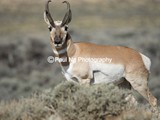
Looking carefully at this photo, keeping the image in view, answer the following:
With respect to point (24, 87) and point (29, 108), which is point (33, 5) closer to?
point (24, 87)

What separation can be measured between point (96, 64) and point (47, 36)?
1039 inches

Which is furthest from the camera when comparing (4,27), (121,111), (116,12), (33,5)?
(33,5)

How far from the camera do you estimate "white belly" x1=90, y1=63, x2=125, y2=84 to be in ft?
28.3

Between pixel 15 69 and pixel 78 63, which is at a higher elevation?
pixel 78 63

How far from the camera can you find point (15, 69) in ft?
77.5

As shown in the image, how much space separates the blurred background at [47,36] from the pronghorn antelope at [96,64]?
7722 millimetres

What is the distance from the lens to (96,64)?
8.59m

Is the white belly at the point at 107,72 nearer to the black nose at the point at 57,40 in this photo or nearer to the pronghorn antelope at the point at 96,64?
the pronghorn antelope at the point at 96,64

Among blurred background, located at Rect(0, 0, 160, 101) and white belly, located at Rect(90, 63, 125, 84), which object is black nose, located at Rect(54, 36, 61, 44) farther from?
blurred background, located at Rect(0, 0, 160, 101)

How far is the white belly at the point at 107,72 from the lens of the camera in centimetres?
862

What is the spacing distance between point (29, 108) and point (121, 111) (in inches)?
54.6

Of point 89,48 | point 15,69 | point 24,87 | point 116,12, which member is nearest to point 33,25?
point 116,12

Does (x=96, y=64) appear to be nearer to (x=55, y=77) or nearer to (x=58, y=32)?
(x=58, y=32)

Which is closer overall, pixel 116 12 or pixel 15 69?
pixel 15 69
